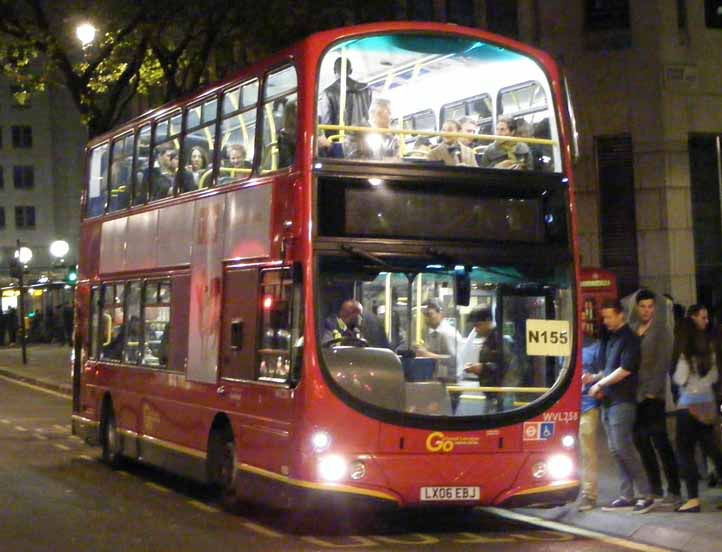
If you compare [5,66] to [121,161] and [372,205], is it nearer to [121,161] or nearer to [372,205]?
[121,161]

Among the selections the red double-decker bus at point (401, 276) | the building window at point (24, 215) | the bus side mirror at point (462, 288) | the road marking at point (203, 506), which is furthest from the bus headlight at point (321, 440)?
the building window at point (24, 215)

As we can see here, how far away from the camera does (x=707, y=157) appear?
2430cm

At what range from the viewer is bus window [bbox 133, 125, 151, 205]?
52.0ft

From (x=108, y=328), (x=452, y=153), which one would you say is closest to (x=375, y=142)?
(x=452, y=153)

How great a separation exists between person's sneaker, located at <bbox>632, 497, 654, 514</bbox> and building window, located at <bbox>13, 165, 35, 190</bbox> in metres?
78.8

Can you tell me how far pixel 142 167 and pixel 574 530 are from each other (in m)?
7.11

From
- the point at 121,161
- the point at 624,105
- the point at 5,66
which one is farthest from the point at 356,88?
the point at 5,66

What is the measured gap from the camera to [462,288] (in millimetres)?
11508

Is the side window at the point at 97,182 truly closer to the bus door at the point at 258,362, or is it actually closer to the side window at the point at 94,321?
the side window at the point at 94,321

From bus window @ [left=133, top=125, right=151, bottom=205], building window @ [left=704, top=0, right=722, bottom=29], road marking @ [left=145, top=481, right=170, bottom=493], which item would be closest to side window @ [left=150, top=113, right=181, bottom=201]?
bus window @ [left=133, top=125, right=151, bottom=205]

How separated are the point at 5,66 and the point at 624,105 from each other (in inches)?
493

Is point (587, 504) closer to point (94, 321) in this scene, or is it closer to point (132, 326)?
point (132, 326)

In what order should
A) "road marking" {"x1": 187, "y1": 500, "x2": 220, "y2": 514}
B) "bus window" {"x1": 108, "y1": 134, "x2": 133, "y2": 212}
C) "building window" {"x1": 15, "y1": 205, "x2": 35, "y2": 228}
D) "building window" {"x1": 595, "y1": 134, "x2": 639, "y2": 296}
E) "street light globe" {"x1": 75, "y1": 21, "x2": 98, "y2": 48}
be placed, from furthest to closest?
"building window" {"x1": 15, "y1": 205, "x2": 35, "y2": 228}, "street light globe" {"x1": 75, "y1": 21, "x2": 98, "y2": 48}, "building window" {"x1": 595, "y1": 134, "x2": 639, "y2": 296}, "bus window" {"x1": 108, "y1": 134, "x2": 133, "y2": 212}, "road marking" {"x1": 187, "y1": 500, "x2": 220, "y2": 514}

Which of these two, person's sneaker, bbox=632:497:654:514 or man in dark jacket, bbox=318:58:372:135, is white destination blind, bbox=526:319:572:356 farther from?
man in dark jacket, bbox=318:58:372:135
